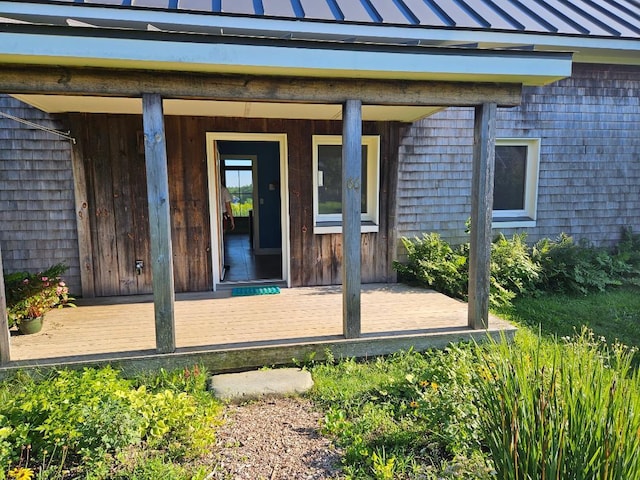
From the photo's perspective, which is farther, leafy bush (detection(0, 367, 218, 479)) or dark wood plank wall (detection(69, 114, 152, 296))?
dark wood plank wall (detection(69, 114, 152, 296))

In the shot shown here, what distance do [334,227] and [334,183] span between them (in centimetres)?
61

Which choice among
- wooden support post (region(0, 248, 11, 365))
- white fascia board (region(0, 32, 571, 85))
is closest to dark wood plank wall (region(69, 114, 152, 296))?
wooden support post (region(0, 248, 11, 365))

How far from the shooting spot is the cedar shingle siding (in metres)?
4.56

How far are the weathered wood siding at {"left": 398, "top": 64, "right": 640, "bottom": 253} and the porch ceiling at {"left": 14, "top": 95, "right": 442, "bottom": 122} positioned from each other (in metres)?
0.88

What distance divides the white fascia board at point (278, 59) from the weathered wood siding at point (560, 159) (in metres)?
2.30

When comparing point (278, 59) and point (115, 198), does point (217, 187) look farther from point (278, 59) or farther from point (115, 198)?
point (278, 59)

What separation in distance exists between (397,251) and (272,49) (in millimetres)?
3464

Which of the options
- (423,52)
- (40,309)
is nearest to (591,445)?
(423,52)

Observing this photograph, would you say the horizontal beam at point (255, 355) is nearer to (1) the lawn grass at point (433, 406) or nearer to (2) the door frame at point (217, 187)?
(1) the lawn grass at point (433, 406)

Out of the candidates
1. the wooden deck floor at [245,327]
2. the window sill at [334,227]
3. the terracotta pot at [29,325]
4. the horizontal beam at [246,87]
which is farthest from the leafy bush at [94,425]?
the window sill at [334,227]

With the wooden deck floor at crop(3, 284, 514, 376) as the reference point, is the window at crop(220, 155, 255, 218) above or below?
above

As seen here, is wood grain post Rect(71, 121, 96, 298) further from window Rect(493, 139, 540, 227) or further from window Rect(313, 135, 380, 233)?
window Rect(493, 139, 540, 227)

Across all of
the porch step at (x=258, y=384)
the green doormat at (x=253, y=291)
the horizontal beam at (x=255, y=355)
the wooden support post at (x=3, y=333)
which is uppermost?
the wooden support post at (x=3, y=333)

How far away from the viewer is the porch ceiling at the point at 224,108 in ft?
12.7
